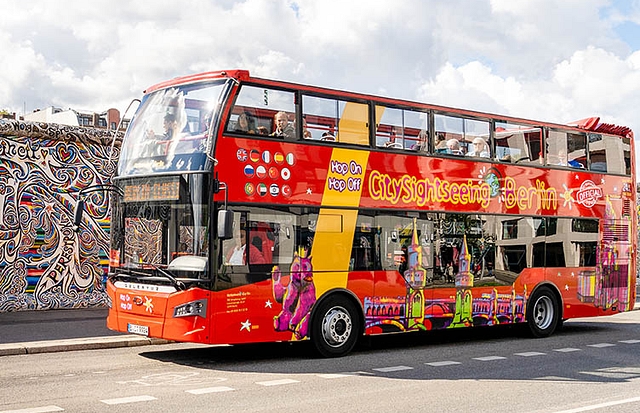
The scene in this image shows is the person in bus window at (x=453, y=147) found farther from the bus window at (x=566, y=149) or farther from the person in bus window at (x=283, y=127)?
the person in bus window at (x=283, y=127)

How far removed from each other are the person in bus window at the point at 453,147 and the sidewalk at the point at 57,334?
588 cm

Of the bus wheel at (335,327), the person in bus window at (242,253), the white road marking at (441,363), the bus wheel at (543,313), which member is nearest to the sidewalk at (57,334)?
the bus wheel at (335,327)

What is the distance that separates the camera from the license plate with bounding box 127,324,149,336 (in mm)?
11938

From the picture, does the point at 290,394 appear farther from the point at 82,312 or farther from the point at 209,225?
the point at 82,312

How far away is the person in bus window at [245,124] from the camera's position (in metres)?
12.0

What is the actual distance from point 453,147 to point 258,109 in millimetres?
4230

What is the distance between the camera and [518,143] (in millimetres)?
16031

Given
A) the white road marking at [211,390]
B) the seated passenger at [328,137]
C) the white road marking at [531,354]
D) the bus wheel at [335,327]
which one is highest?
the seated passenger at [328,137]

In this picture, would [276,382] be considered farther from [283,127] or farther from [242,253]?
[283,127]

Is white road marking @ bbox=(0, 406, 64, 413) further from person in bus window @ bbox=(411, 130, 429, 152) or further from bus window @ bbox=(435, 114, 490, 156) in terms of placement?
bus window @ bbox=(435, 114, 490, 156)

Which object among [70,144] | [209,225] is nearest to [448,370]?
[209,225]

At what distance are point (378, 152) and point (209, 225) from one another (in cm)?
348

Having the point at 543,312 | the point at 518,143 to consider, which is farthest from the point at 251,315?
the point at 543,312

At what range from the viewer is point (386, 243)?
45.3 ft
